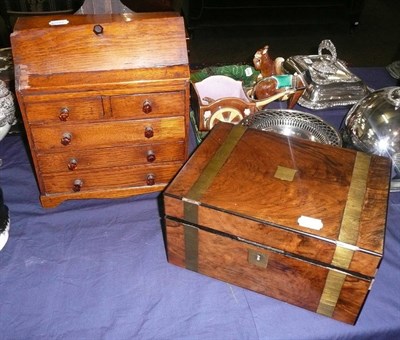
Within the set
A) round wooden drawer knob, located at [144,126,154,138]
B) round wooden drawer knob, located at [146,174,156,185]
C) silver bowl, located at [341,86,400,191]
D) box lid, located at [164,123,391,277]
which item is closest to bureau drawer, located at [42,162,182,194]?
round wooden drawer knob, located at [146,174,156,185]

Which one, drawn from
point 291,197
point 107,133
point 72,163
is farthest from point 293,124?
point 72,163

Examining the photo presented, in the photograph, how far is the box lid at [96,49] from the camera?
37.5 inches

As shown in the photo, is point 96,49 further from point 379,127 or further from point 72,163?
point 379,127

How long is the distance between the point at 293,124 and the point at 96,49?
59 cm

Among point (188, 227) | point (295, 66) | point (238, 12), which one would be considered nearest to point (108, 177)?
point (188, 227)

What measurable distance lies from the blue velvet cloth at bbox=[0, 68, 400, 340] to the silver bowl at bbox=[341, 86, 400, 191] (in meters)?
0.17

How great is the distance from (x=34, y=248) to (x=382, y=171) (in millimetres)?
850

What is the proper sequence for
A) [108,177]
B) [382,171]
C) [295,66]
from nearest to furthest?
1. [382,171]
2. [108,177]
3. [295,66]

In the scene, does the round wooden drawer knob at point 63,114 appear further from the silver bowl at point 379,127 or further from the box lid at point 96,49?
the silver bowl at point 379,127

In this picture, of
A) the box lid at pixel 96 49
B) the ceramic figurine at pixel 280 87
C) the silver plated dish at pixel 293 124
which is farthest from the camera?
the ceramic figurine at pixel 280 87

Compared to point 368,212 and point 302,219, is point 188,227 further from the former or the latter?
point 368,212

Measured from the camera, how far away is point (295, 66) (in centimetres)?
147

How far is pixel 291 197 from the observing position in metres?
0.83

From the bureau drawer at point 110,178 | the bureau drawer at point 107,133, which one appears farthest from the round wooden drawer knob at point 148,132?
the bureau drawer at point 110,178
